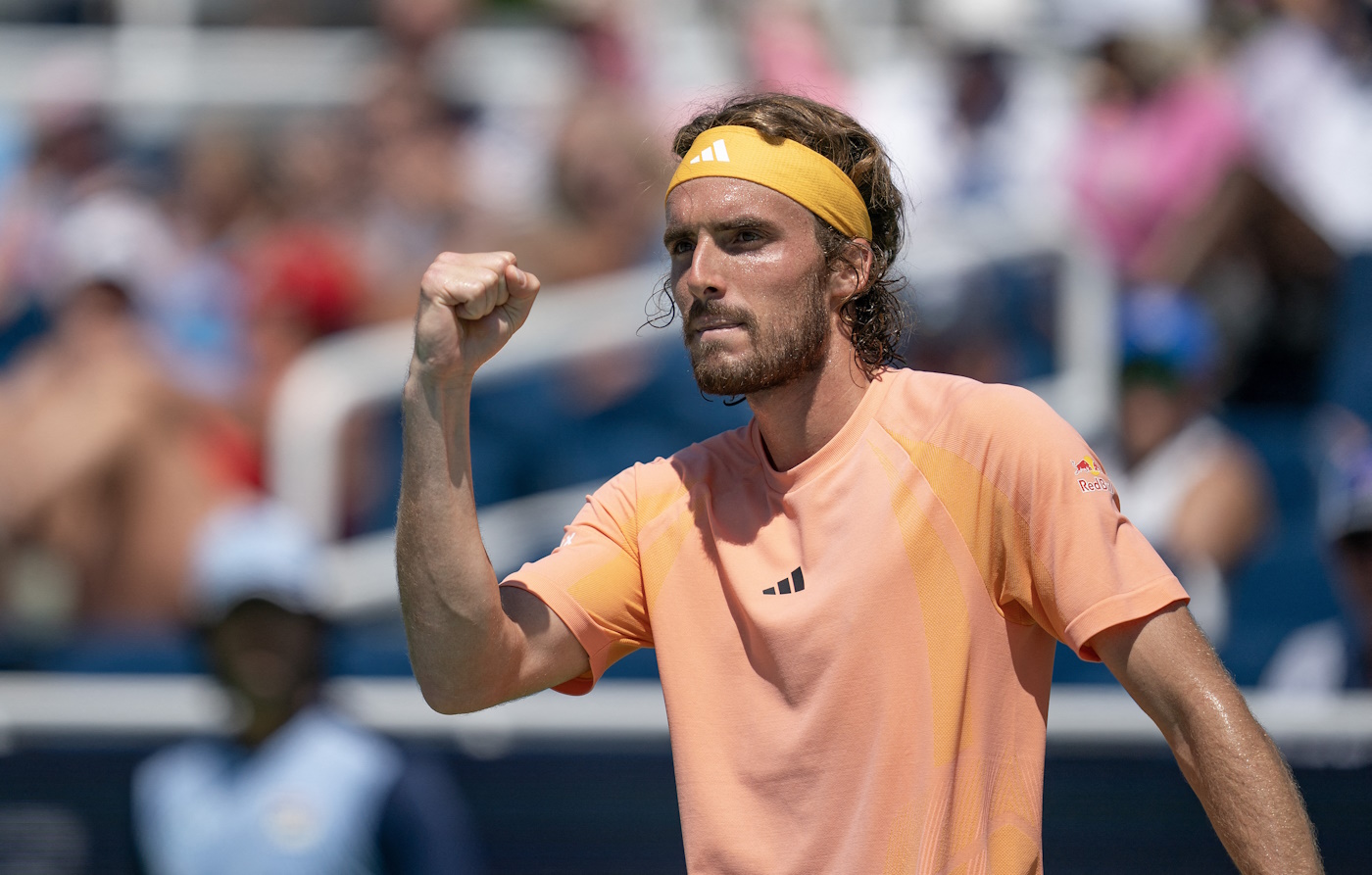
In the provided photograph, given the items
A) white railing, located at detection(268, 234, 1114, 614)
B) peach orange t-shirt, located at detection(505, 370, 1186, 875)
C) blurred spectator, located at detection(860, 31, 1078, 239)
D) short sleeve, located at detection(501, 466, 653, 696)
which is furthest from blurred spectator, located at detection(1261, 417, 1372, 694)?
short sleeve, located at detection(501, 466, 653, 696)

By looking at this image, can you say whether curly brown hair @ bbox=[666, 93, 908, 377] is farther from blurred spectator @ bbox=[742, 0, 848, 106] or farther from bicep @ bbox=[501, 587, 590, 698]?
blurred spectator @ bbox=[742, 0, 848, 106]

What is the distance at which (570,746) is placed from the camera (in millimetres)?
4730

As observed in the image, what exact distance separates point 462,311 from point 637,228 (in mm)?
4160

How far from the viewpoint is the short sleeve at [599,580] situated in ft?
8.40

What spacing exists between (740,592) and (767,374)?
0.36m

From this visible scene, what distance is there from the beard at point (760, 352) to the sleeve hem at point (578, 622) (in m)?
0.43

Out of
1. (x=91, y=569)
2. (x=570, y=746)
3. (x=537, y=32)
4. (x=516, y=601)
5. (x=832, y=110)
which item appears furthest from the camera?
(x=537, y=32)

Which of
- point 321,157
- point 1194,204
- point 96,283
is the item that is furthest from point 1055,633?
point 321,157

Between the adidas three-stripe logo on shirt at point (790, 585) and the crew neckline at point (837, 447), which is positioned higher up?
the crew neckline at point (837, 447)

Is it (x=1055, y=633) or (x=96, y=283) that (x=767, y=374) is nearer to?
(x=1055, y=633)

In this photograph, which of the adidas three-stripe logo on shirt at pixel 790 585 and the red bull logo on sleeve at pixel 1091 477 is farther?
the adidas three-stripe logo on shirt at pixel 790 585

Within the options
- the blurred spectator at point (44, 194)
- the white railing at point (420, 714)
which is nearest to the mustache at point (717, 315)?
the white railing at point (420, 714)

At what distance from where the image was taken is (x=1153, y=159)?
6.49 meters

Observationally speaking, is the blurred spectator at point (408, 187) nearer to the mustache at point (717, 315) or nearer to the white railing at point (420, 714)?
the white railing at point (420, 714)
